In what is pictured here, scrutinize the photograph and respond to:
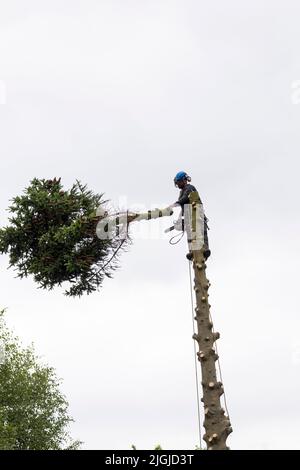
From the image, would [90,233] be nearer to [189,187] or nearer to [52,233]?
[52,233]

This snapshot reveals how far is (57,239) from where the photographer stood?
15047mm

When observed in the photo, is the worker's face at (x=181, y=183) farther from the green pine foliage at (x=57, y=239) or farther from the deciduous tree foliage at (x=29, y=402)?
the deciduous tree foliage at (x=29, y=402)

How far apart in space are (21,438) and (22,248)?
37194 mm

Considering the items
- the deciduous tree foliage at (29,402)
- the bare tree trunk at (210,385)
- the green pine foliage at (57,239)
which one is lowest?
the bare tree trunk at (210,385)

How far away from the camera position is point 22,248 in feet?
51.7

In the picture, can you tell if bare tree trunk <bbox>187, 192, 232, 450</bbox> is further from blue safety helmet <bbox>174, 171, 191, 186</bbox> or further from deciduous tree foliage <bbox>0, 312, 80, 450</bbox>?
deciduous tree foliage <bbox>0, 312, 80, 450</bbox>

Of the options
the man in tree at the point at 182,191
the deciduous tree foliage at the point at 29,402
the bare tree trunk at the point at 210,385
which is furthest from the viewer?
the deciduous tree foliage at the point at 29,402

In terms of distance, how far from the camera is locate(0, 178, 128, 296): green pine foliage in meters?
Answer: 15.1

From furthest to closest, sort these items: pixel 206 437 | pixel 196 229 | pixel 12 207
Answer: pixel 12 207, pixel 196 229, pixel 206 437

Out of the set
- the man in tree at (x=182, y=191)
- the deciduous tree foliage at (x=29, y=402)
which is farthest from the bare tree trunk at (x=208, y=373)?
the deciduous tree foliage at (x=29, y=402)

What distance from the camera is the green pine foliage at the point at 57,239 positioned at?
15078 millimetres
